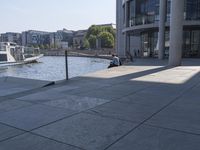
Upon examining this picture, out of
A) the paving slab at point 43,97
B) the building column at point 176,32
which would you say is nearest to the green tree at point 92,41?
the building column at point 176,32

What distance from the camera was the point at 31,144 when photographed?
158 inches

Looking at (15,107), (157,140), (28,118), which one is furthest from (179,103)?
(15,107)

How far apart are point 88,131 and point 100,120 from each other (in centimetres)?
68

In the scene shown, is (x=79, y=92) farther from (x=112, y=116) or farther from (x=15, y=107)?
(x=112, y=116)

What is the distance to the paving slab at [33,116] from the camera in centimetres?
503

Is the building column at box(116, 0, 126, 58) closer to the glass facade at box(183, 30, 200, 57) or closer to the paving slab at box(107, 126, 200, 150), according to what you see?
the glass facade at box(183, 30, 200, 57)

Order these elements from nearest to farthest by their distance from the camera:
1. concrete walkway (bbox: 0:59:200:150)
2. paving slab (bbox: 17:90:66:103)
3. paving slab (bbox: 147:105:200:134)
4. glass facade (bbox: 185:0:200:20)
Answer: concrete walkway (bbox: 0:59:200:150)
paving slab (bbox: 147:105:200:134)
paving slab (bbox: 17:90:66:103)
glass facade (bbox: 185:0:200:20)

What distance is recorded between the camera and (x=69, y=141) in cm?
412

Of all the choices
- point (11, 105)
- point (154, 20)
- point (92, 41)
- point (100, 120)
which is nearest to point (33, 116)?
point (11, 105)

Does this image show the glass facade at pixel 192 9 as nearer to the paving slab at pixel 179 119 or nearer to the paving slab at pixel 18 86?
the paving slab at pixel 18 86

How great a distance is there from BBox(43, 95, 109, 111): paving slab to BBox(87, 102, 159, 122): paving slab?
0.33 m

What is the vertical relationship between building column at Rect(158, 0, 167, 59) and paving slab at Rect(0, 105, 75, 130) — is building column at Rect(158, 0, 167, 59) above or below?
above

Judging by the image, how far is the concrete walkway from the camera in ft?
13.2

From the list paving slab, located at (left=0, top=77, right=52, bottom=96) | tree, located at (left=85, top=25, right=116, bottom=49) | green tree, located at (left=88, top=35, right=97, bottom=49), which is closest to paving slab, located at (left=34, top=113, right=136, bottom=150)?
paving slab, located at (left=0, top=77, right=52, bottom=96)
